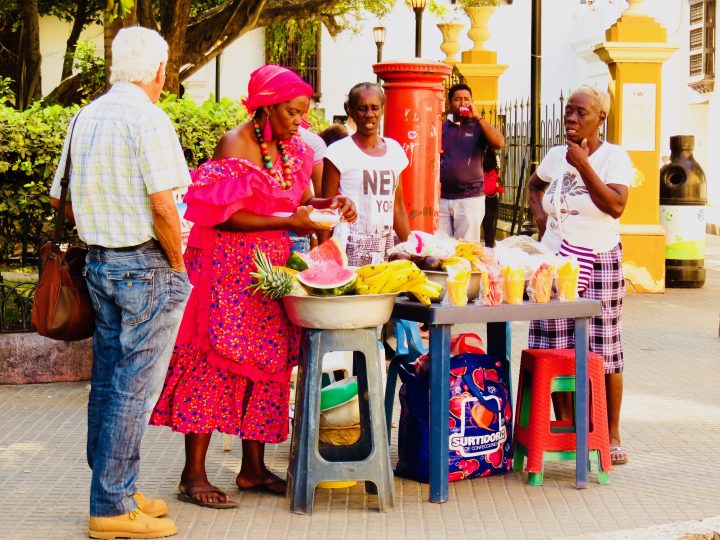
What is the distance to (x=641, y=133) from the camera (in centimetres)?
1304

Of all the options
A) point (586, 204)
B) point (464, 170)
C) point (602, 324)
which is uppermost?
point (464, 170)

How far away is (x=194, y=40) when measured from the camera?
16.1 metres

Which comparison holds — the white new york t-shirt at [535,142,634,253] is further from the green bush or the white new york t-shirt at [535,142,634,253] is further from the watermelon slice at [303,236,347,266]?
the green bush

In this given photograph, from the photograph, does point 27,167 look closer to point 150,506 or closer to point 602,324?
point 150,506

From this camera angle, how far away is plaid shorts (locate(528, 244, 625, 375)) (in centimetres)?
606

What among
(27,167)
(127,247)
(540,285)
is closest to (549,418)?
(540,285)

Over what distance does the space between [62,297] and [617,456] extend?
3.03m

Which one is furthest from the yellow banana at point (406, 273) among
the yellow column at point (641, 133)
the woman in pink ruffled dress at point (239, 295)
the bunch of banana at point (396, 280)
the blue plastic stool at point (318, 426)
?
the yellow column at point (641, 133)

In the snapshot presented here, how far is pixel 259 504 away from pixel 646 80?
911 centimetres

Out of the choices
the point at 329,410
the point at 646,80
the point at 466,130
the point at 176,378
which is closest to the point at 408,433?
the point at 329,410

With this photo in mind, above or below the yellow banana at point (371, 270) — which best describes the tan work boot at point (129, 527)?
below

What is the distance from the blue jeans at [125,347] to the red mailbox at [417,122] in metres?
4.14

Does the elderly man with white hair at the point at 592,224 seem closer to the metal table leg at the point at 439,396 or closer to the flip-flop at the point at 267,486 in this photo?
the metal table leg at the point at 439,396

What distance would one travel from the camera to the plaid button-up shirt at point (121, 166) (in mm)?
4645
